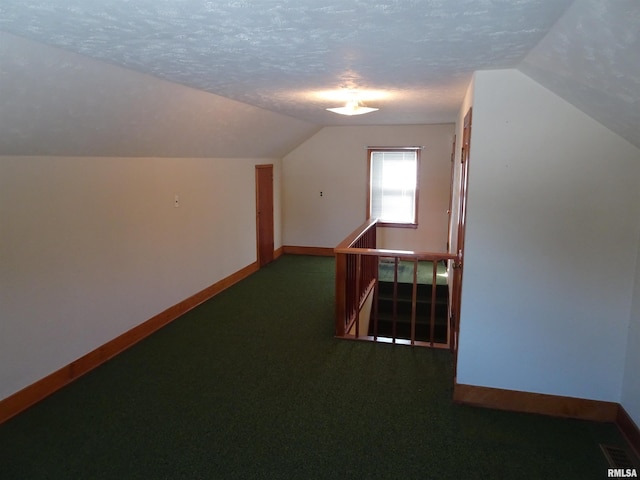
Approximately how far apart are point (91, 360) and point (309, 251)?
4.64 metres

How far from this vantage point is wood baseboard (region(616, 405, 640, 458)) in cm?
257

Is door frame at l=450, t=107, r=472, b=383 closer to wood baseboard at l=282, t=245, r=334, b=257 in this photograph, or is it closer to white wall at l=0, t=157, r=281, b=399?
white wall at l=0, t=157, r=281, b=399

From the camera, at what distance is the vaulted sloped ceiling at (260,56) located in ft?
5.29

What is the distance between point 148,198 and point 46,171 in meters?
1.13

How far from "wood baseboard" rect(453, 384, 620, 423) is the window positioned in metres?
4.48

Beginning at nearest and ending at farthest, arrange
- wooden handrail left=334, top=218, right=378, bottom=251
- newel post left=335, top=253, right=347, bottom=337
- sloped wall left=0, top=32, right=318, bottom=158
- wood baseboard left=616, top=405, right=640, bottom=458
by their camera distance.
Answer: sloped wall left=0, top=32, right=318, bottom=158 < wood baseboard left=616, top=405, right=640, bottom=458 < newel post left=335, top=253, right=347, bottom=337 < wooden handrail left=334, top=218, right=378, bottom=251

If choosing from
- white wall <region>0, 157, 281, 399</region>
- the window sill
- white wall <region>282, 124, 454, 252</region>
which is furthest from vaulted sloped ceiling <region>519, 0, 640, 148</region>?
the window sill

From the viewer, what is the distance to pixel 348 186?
24.6ft

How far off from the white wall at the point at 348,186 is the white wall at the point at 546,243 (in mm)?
4277

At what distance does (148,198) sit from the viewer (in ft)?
13.8

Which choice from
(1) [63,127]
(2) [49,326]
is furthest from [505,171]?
(2) [49,326]

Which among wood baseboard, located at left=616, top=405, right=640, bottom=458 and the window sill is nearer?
wood baseboard, located at left=616, top=405, right=640, bottom=458

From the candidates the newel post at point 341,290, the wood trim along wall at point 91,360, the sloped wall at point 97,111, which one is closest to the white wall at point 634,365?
the newel post at point 341,290

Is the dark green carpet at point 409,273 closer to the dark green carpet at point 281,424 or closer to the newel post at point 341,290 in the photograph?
the newel post at point 341,290
